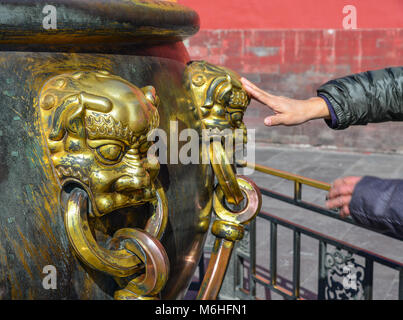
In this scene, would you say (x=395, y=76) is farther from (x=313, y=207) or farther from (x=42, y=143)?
(x=42, y=143)

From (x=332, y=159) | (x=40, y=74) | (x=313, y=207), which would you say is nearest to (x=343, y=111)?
(x=313, y=207)

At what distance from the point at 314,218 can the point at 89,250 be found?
13.0 ft

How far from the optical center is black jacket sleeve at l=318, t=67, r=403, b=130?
184 cm

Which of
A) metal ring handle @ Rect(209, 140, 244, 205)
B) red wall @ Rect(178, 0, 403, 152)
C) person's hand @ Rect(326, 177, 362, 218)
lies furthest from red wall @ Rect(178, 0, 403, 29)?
metal ring handle @ Rect(209, 140, 244, 205)

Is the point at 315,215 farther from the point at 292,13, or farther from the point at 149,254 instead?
the point at 149,254

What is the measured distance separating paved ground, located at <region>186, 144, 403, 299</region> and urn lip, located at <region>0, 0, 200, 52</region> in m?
2.38

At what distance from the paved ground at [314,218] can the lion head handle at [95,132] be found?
7.72 feet

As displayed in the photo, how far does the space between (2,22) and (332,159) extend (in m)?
6.54

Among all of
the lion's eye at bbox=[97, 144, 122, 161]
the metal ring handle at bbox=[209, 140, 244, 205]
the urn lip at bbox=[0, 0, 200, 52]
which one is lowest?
the metal ring handle at bbox=[209, 140, 244, 205]

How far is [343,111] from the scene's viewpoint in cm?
184

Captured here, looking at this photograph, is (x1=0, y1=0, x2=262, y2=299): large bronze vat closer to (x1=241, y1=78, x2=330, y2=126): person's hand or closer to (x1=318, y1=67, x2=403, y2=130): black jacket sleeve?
(x1=241, y1=78, x2=330, y2=126): person's hand

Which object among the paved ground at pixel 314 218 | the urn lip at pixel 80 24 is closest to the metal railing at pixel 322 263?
the paved ground at pixel 314 218

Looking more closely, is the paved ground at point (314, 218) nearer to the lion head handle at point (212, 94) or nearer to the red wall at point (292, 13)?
the red wall at point (292, 13)

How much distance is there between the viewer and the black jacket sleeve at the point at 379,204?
1.30 meters
